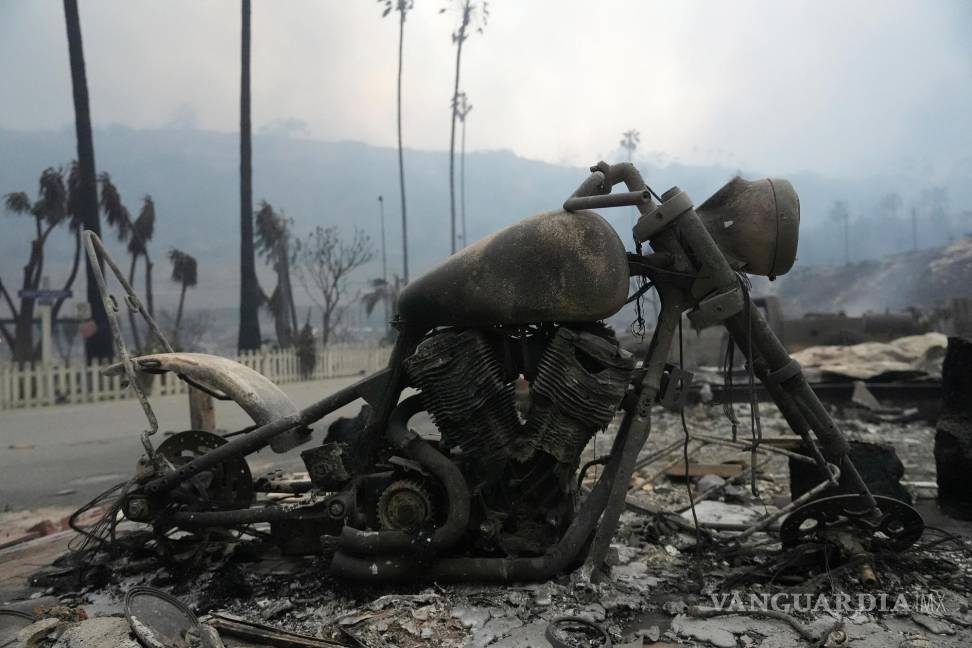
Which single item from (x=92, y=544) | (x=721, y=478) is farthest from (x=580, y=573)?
(x=92, y=544)

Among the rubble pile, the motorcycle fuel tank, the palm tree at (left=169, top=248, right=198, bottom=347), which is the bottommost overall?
the rubble pile

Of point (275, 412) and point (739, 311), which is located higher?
point (739, 311)

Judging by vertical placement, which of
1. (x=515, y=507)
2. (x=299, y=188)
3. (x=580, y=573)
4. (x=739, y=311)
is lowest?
(x=580, y=573)

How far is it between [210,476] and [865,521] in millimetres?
3574

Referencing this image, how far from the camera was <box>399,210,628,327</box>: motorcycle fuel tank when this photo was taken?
3010 mm

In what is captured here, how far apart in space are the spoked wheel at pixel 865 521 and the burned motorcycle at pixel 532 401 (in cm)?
1

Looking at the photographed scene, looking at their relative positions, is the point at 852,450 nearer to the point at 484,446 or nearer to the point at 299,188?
the point at 484,446

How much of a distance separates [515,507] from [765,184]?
206 cm

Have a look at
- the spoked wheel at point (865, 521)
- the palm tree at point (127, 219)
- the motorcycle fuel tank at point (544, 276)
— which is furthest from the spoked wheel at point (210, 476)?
the palm tree at point (127, 219)

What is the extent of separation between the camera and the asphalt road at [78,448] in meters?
6.61

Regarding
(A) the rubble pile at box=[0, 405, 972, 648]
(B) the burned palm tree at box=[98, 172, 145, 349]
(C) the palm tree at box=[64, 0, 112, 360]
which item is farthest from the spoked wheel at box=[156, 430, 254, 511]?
(B) the burned palm tree at box=[98, 172, 145, 349]

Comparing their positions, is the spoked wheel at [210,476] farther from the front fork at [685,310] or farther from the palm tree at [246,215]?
the palm tree at [246,215]

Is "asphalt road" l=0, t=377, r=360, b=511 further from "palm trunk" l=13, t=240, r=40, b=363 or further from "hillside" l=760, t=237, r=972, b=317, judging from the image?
"hillside" l=760, t=237, r=972, b=317

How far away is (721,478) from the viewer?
18.0 feet
